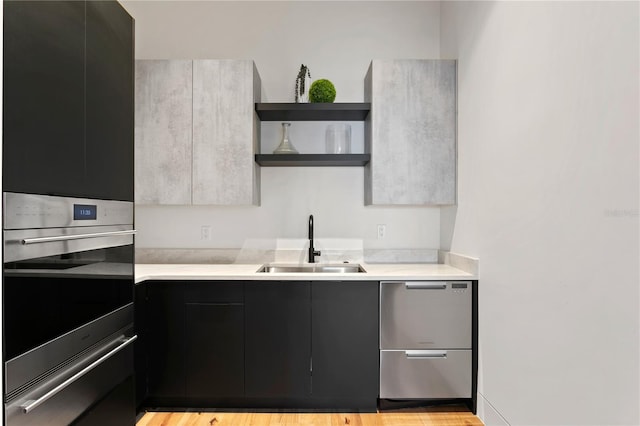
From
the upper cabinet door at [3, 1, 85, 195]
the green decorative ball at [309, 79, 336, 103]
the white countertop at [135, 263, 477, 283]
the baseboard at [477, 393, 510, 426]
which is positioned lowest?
the baseboard at [477, 393, 510, 426]

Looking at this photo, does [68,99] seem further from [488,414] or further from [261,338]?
[488,414]

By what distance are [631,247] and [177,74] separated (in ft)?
8.36

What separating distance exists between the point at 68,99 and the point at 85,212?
0.36 meters

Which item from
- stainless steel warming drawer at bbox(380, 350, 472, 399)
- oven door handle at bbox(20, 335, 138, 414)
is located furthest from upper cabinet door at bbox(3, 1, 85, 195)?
stainless steel warming drawer at bbox(380, 350, 472, 399)

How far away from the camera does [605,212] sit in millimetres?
1382

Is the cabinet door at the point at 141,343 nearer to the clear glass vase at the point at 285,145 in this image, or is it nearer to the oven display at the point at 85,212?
the oven display at the point at 85,212

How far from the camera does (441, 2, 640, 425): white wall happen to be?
132 centimetres

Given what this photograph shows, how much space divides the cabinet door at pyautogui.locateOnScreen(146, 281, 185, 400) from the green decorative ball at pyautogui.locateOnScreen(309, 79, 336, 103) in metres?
1.47

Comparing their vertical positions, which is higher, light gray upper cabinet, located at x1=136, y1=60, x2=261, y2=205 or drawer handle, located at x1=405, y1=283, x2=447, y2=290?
Answer: light gray upper cabinet, located at x1=136, y1=60, x2=261, y2=205

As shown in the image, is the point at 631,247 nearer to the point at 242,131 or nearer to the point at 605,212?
the point at 605,212

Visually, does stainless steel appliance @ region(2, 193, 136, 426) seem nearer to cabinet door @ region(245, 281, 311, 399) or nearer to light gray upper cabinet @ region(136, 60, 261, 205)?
cabinet door @ region(245, 281, 311, 399)

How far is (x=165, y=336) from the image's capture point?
8.02 feet

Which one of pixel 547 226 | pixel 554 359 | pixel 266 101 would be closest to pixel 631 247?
pixel 547 226

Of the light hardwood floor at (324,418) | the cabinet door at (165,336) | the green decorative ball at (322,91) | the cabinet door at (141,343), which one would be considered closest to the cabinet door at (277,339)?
the light hardwood floor at (324,418)
